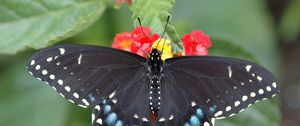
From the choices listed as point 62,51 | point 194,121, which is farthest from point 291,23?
point 62,51

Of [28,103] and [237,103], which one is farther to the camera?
[28,103]

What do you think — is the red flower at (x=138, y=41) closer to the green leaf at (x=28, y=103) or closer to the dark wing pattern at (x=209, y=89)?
the dark wing pattern at (x=209, y=89)

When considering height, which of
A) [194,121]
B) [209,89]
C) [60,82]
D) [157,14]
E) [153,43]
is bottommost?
[194,121]

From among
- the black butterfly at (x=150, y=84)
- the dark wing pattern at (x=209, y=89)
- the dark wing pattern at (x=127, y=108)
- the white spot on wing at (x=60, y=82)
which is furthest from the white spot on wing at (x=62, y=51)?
the dark wing pattern at (x=209, y=89)

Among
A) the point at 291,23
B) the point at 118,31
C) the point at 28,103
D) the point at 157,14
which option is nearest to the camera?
the point at 157,14

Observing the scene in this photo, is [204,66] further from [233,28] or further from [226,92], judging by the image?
[233,28]

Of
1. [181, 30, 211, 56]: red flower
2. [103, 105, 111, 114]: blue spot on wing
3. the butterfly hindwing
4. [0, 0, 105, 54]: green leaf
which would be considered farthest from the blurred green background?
[103, 105, 111, 114]: blue spot on wing

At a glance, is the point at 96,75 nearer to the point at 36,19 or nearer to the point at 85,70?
the point at 85,70
